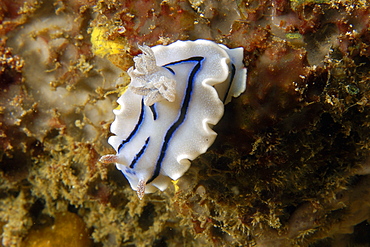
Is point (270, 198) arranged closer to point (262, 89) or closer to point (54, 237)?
point (262, 89)

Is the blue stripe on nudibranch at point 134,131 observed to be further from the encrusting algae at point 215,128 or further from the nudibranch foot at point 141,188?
the encrusting algae at point 215,128

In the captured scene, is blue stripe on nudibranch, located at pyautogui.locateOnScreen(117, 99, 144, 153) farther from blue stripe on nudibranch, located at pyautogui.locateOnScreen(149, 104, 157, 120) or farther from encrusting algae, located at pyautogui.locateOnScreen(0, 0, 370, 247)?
encrusting algae, located at pyautogui.locateOnScreen(0, 0, 370, 247)

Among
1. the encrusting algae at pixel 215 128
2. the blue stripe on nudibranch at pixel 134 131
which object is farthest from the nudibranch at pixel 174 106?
the encrusting algae at pixel 215 128

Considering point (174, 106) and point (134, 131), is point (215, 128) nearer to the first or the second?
point (174, 106)

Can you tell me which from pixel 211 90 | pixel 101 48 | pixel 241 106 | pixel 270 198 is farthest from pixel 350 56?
pixel 101 48

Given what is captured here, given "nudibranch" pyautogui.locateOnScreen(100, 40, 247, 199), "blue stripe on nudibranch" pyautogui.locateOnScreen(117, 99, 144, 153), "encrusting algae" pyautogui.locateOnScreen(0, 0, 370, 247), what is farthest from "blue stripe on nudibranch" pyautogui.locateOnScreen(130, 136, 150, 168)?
"encrusting algae" pyautogui.locateOnScreen(0, 0, 370, 247)

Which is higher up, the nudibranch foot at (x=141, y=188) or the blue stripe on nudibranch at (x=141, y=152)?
the blue stripe on nudibranch at (x=141, y=152)
